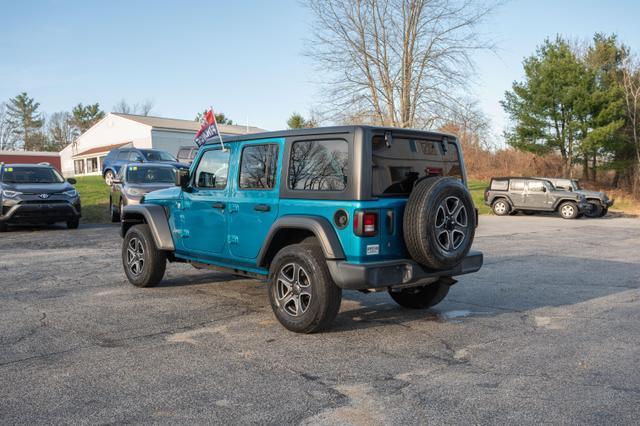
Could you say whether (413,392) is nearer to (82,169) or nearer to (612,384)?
(612,384)

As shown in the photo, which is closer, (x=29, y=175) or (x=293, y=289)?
(x=293, y=289)

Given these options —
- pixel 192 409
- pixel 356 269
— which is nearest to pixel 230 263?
pixel 356 269

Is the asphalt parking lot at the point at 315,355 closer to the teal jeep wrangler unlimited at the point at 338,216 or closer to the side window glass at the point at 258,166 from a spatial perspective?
the teal jeep wrangler unlimited at the point at 338,216

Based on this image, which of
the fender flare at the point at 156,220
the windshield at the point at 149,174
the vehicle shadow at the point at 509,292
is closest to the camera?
the vehicle shadow at the point at 509,292

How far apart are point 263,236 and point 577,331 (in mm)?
3200

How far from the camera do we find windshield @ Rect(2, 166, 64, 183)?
49.9 ft

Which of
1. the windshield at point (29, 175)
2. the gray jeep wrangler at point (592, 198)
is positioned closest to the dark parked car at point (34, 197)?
the windshield at point (29, 175)

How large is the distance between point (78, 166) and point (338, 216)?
57.5 meters

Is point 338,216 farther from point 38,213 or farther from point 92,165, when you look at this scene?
point 92,165

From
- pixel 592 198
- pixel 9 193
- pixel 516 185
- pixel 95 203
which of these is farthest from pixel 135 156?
pixel 592 198

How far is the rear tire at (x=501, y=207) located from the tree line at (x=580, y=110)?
1311cm

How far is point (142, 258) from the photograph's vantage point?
7660mm

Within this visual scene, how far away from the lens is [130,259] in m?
7.89

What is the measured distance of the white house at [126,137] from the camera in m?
48.6
